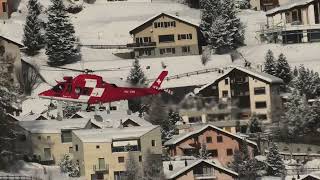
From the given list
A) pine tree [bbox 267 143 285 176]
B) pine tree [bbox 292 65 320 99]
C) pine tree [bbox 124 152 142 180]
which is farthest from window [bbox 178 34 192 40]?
pine tree [bbox 124 152 142 180]

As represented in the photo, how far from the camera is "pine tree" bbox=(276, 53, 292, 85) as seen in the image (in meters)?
78.9

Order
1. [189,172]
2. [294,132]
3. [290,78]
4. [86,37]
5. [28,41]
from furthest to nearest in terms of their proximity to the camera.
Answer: [86,37]
[28,41]
[290,78]
[189,172]
[294,132]

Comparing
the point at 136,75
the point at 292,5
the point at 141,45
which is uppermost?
the point at 292,5

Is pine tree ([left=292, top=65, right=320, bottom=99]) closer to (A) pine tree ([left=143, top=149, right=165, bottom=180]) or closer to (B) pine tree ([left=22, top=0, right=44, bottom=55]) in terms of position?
(A) pine tree ([left=143, top=149, right=165, bottom=180])

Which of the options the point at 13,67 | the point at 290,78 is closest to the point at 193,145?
the point at 290,78

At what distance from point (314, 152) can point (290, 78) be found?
1483 cm

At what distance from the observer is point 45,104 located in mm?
79375

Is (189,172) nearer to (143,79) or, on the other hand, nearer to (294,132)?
(294,132)

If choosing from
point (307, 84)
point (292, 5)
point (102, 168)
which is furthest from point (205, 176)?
point (292, 5)

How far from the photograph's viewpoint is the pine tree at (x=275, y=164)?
202 feet

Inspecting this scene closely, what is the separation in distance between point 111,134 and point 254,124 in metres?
9.36

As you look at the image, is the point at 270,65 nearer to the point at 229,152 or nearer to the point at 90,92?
the point at 229,152

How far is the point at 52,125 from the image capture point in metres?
66.9

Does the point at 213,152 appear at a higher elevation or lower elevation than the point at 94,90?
lower
